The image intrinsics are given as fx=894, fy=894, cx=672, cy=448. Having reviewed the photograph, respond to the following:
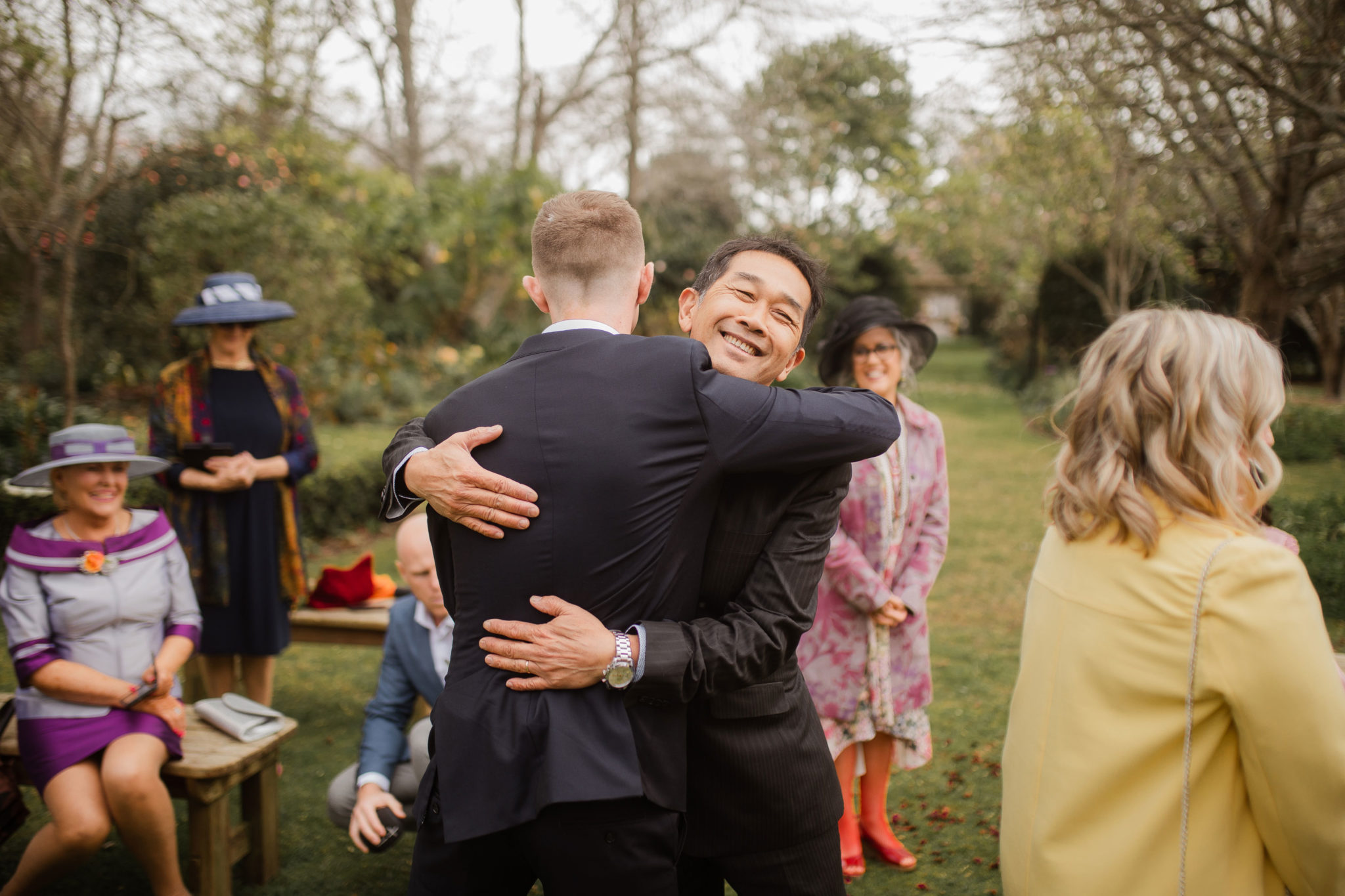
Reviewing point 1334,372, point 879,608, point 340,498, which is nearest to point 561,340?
point 879,608

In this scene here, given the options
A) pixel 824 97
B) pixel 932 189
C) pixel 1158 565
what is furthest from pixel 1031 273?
pixel 1158 565

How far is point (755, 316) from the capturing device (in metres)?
2.18

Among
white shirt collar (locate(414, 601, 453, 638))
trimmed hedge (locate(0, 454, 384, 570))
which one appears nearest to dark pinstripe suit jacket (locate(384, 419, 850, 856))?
white shirt collar (locate(414, 601, 453, 638))

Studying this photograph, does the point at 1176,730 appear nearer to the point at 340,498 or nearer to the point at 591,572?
the point at 591,572

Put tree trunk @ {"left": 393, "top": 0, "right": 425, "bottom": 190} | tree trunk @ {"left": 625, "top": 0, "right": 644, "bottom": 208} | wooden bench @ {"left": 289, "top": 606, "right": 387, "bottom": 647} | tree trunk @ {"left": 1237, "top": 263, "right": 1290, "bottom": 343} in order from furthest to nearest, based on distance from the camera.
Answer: tree trunk @ {"left": 393, "top": 0, "right": 425, "bottom": 190} → tree trunk @ {"left": 625, "top": 0, "right": 644, "bottom": 208} → tree trunk @ {"left": 1237, "top": 263, "right": 1290, "bottom": 343} → wooden bench @ {"left": 289, "top": 606, "right": 387, "bottom": 647}

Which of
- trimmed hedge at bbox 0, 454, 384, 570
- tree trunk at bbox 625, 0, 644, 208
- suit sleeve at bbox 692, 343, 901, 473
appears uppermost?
tree trunk at bbox 625, 0, 644, 208

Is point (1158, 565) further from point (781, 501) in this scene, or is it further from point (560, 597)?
point (560, 597)

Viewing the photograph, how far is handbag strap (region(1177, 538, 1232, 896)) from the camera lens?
1587mm

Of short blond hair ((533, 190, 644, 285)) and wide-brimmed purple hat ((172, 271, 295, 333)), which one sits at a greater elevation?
short blond hair ((533, 190, 644, 285))

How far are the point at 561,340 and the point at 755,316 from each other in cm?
61

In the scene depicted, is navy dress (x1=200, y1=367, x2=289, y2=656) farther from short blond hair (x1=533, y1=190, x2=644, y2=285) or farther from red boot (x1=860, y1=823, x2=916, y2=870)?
short blond hair (x1=533, y1=190, x2=644, y2=285)

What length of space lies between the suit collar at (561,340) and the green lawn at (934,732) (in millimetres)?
1021

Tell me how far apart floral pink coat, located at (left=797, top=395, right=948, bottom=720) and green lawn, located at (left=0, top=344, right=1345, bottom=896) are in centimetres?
60

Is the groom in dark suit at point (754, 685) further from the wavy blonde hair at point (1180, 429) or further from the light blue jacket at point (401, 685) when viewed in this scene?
the light blue jacket at point (401, 685)
